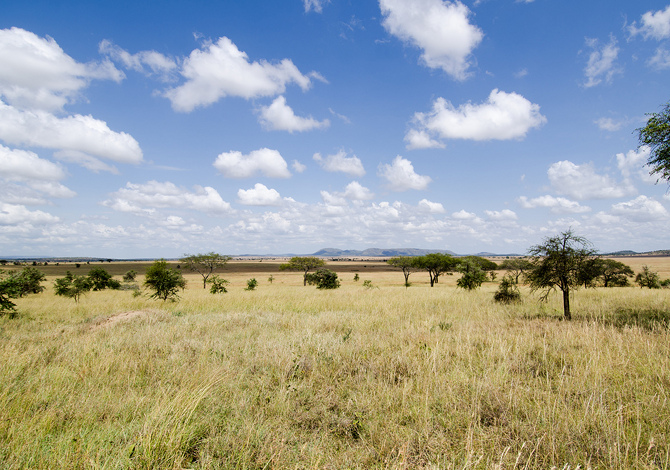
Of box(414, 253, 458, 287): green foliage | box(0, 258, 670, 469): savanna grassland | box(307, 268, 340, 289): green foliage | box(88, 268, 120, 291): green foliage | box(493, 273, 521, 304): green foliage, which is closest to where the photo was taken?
box(0, 258, 670, 469): savanna grassland

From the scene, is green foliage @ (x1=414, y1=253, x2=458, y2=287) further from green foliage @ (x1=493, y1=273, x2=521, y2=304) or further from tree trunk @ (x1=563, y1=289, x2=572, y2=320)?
tree trunk @ (x1=563, y1=289, x2=572, y2=320)

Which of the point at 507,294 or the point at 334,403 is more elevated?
the point at 334,403

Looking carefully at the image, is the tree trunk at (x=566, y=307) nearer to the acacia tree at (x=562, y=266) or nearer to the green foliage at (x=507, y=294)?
the acacia tree at (x=562, y=266)

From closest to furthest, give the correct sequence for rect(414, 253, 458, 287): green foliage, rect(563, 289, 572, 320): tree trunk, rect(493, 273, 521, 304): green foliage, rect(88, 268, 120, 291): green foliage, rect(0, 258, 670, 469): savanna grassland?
rect(0, 258, 670, 469): savanna grassland < rect(563, 289, 572, 320): tree trunk < rect(493, 273, 521, 304): green foliage < rect(88, 268, 120, 291): green foliage < rect(414, 253, 458, 287): green foliage

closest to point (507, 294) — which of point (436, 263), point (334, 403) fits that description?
point (334, 403)

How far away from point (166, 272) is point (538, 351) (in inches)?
847

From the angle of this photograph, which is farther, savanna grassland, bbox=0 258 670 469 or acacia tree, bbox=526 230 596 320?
acacia tree, bbox=526 230 596 320

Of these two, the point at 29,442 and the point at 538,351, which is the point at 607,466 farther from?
the point at 29,442

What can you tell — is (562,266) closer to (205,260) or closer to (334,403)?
(334,403)

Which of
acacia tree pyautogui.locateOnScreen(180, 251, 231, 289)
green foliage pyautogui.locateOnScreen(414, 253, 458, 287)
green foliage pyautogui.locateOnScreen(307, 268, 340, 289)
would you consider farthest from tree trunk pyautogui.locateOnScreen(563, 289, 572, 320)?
acacia tree pyautogui.locateOnScreen(180, 251, 231, 289)

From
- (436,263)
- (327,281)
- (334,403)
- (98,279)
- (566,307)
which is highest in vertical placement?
(566,307)

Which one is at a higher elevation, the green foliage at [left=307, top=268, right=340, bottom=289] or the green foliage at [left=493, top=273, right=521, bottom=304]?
the green foliage at [left=493, top=273, right=521, bottom=304]

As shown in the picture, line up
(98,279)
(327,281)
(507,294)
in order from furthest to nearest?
1. (327,281)
2. (98,279)
3. (507,294)

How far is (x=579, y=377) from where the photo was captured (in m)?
4.84
